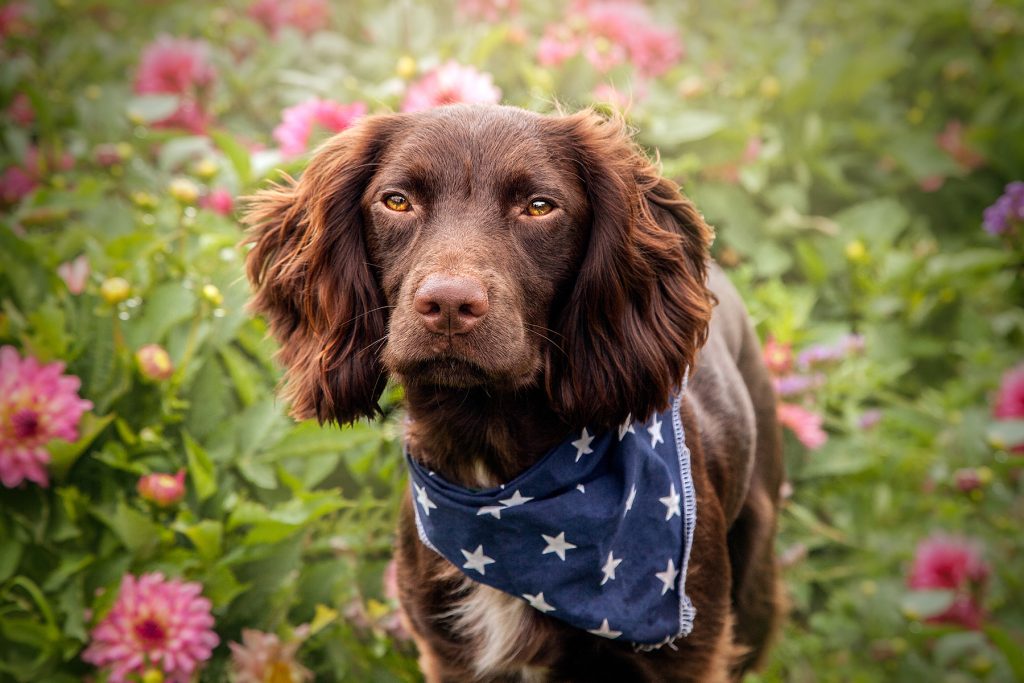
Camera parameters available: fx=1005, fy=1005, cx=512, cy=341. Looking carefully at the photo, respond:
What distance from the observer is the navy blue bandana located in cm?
212

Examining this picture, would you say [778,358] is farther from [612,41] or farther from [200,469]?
[200,469]

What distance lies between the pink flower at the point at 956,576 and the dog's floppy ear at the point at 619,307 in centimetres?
174

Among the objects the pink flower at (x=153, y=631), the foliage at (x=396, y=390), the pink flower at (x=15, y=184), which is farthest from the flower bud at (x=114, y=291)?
the pink flower at (x=15, y=184)

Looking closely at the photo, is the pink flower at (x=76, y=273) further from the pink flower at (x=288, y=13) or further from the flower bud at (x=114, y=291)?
the pink flower at (x=288, y=13)

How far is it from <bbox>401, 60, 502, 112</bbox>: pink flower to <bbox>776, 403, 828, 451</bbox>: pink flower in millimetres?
1488

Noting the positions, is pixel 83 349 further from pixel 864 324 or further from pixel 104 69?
pixel 864 324

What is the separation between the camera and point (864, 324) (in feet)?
13.7

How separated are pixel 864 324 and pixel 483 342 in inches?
111

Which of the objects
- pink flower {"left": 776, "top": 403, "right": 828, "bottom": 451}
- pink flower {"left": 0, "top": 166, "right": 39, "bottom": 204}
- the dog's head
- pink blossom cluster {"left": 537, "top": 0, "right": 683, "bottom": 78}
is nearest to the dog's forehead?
the dog's head

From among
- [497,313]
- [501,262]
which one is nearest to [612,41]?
[501,262]

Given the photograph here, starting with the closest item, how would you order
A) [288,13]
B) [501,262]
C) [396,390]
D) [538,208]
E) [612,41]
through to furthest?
[501,262] < [538,208] < [396,390] < [612,41] < [288,13]

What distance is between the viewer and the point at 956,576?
3.35 metres

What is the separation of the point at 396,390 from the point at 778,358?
66.4 inches

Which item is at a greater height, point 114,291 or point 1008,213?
point 1008,213
